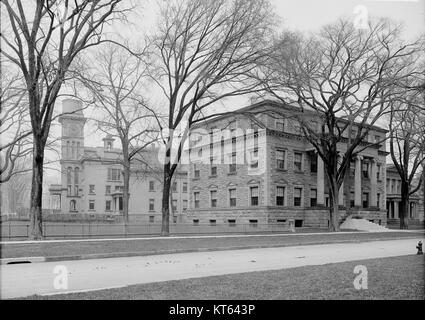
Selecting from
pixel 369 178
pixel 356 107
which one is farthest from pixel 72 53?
pixel 369 178

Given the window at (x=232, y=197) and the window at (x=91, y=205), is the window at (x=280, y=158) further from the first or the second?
the window at (x=91, y=205)

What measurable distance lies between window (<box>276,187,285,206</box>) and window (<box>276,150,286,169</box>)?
2184mm

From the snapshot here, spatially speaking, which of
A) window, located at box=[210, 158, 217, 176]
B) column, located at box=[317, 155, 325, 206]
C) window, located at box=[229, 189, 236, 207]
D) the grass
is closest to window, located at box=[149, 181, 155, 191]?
→ window, located at box=[210, 158, 217, 176]

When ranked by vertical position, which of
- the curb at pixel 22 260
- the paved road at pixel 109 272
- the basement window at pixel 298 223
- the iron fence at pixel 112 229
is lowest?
the basement window at pixel 298 223

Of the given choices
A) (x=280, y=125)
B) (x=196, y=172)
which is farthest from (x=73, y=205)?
(x=280, y=125)

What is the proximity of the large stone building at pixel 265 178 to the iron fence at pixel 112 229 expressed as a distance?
6.48m

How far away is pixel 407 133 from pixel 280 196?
14407mm

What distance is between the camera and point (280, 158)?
144 feet

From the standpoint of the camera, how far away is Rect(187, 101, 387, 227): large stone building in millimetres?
42562

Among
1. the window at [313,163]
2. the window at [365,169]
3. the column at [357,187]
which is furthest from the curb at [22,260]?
the window at [365,169]

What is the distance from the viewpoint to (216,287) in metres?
8.00

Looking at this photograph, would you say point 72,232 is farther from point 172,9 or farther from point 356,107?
point 356,107

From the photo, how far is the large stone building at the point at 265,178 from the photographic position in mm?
42562
